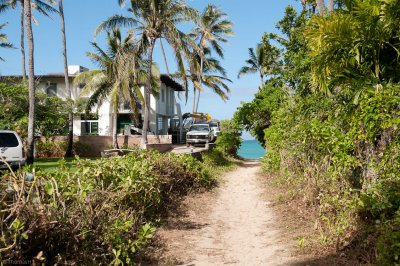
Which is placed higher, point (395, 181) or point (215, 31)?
point (215, 31)

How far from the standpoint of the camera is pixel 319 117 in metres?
10.0

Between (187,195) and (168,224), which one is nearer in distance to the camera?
(168,224)

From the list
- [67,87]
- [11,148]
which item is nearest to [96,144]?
[67,87]

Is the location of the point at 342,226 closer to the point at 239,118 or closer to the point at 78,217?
the point at 78,217

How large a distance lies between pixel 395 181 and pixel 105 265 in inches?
159

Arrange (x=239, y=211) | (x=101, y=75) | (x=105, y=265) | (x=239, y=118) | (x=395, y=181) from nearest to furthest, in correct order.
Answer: (x=105, y=265)
(x=395, y=181)
(x=239, y=211)
(x=239, y=118)
(x=101, y=75)

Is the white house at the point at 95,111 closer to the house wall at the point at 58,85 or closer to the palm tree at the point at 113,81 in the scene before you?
the house wall at the point at 58,85

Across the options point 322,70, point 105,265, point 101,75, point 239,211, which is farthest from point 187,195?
point 101,75

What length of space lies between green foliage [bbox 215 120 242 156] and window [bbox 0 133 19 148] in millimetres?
14778

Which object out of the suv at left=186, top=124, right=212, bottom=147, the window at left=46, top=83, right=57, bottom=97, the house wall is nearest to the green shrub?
the house wall

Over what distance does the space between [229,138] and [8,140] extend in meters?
16.1

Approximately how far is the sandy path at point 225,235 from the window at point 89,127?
27.3 meters

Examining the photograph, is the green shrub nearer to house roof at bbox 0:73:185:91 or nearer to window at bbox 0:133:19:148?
house roof at bbox 0:73:185:91

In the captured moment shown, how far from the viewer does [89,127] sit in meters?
37.3
